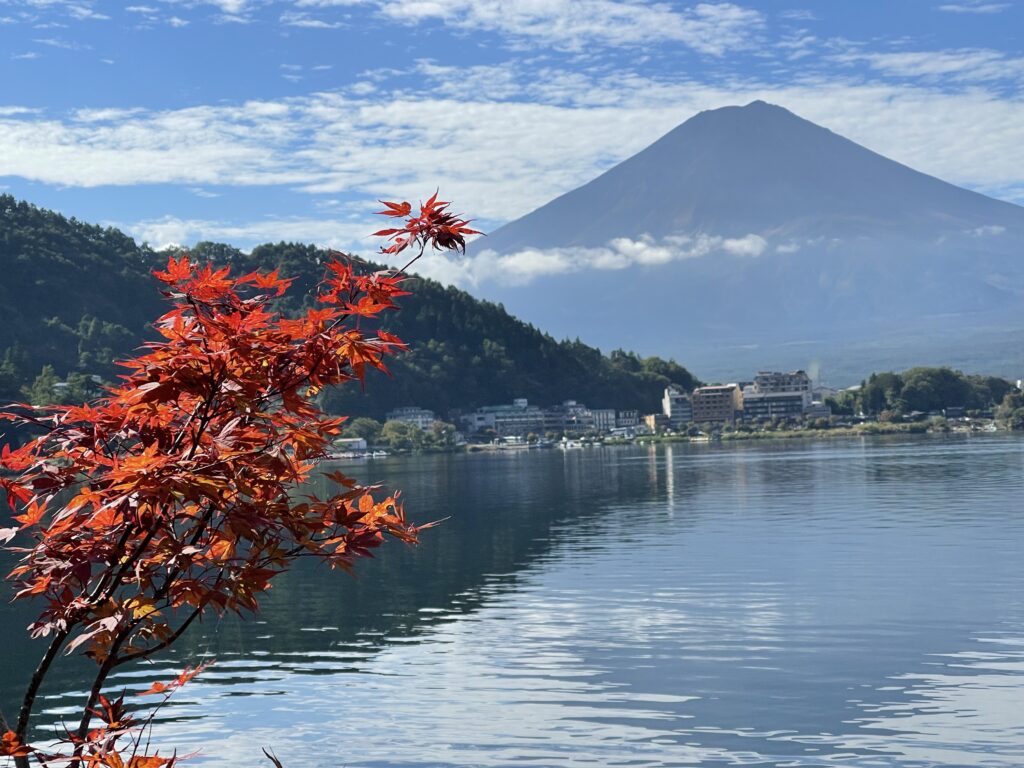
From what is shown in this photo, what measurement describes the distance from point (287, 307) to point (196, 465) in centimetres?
14758

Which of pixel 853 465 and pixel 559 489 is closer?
pixel 559 489

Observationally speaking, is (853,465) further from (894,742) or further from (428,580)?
(894,742)

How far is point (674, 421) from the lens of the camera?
181 m

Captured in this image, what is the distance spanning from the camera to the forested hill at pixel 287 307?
5236 inches

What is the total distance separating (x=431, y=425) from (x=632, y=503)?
103800mm

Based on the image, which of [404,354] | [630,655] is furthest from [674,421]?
[630,655]

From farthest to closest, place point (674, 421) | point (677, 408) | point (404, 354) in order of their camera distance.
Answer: point (677, 408) < point (674, 421) < point (404, 354)

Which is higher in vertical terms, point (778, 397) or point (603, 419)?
point (778, 397)

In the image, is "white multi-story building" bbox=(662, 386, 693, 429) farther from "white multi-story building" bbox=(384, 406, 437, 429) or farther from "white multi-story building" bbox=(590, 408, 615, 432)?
"white multi-story building" bbox=(384, 406, 437, 429)

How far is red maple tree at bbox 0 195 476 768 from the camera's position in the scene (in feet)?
13.8

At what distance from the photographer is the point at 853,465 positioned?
77500 mm

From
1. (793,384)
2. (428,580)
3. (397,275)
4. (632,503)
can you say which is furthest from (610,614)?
(793,384)

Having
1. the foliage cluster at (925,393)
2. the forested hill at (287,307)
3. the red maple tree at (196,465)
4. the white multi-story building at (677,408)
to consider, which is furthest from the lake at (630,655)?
the white multi-story building at (677,408)

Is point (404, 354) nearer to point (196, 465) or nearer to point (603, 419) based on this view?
point (603, 419)
